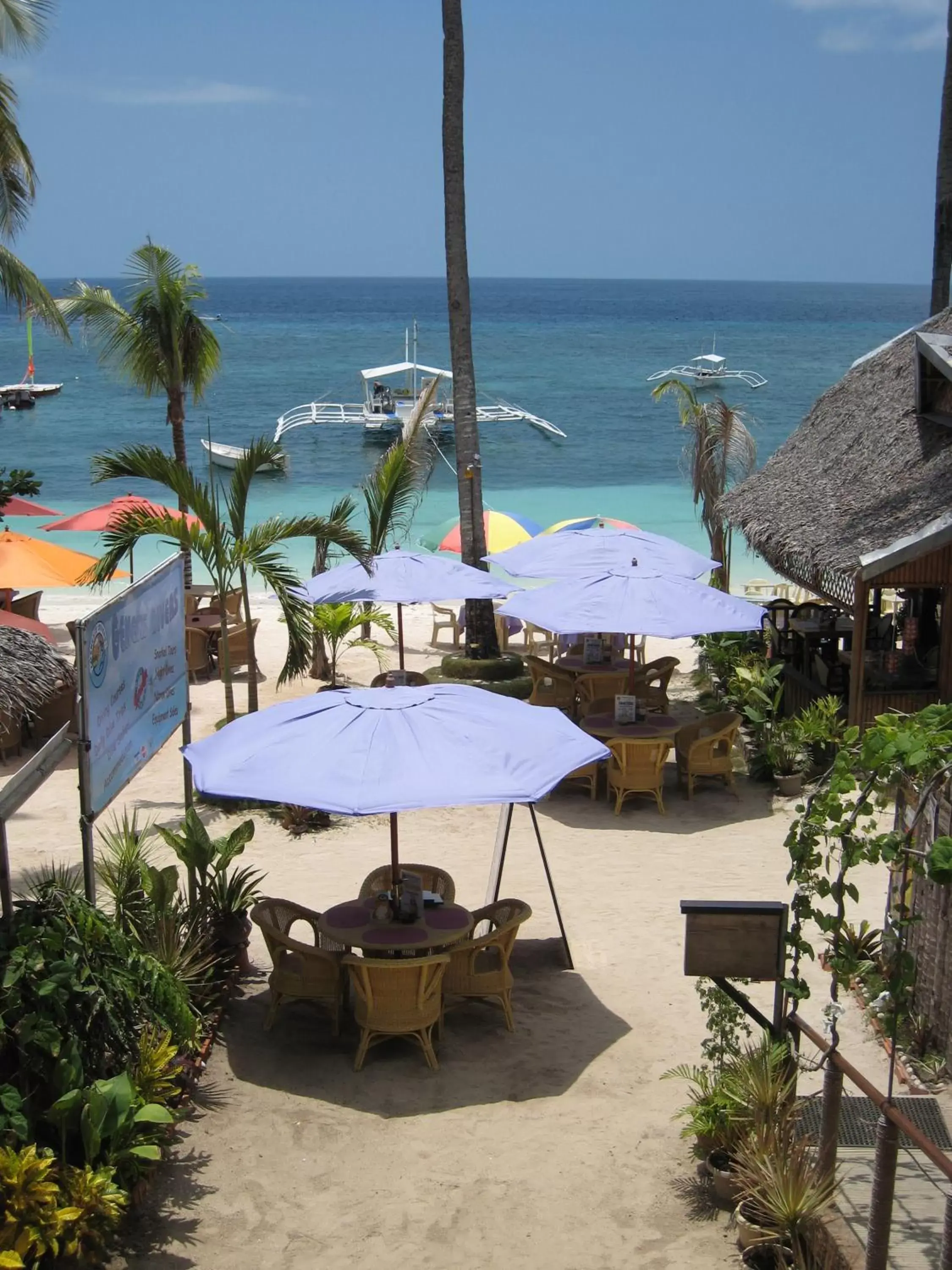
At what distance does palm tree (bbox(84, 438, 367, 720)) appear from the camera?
11898 millimetres

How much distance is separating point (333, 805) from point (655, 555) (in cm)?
731

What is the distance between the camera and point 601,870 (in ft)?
33.8

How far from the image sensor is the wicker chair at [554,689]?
46.5 ft

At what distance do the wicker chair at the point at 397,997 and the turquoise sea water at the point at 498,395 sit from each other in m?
14.4

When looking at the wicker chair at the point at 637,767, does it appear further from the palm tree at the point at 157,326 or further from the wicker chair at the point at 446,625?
the palm tree at the point at 157,326

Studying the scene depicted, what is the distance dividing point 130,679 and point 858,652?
6972 mm

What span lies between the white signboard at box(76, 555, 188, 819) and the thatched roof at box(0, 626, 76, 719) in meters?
0.36

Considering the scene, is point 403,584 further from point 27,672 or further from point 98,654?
point 98,654

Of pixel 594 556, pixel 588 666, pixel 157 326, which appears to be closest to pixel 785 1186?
pixel 594 556

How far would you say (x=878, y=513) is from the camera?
12.7 meters

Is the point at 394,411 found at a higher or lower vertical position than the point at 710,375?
lower

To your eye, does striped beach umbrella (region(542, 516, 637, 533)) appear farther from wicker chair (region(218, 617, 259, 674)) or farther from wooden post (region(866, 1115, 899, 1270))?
wooden post (region(866, 1115, 899, 1270))

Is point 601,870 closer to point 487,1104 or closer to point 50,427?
point 487,1104

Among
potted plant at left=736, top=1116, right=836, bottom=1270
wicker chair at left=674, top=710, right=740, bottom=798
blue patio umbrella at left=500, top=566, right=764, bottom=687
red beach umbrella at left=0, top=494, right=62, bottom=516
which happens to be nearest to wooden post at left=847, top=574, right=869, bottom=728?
Answer: blue patio umbrella at left=500, top=566, right=764, bottom=687
